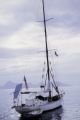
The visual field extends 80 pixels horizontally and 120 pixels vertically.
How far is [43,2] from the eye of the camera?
297 feet

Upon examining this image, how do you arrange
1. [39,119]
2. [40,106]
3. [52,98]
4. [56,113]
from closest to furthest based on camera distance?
[39,119] < [40,106] < [56,113] < [52,98]

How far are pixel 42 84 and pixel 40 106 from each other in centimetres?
1517

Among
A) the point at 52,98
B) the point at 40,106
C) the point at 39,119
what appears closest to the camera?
the point at 39,119

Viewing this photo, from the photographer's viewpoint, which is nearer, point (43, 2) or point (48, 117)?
point (48, 117)

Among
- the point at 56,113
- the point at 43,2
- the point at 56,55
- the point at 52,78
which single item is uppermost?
the point at 43,2

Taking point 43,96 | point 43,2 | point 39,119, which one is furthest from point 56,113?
point 43,2

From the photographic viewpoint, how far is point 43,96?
81438 millimetres

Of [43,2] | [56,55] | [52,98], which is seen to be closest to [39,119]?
[52,98]

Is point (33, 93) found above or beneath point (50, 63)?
beneath

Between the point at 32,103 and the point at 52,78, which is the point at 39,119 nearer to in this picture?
the point at 32,103

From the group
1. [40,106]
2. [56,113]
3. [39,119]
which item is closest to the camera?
[39,119]

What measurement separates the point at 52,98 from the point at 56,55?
1211 cm

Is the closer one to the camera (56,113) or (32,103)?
(32,103)

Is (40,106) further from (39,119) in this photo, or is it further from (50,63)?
(50,63)
